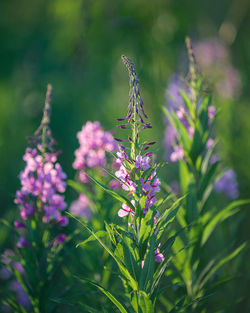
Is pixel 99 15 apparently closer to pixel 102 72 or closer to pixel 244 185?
pixel 102 72

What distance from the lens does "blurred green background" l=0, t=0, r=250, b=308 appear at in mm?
4598

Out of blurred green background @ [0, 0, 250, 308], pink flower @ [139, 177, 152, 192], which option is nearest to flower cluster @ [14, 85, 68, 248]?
pink flower @ [139, 177, 152, 192]

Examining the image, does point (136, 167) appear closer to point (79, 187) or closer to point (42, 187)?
point (42, 187)

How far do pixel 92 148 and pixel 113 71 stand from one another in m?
5.89

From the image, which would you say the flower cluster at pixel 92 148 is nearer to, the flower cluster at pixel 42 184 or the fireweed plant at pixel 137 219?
the flower cluster at pixel 42 184

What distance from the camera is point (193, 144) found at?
1.99 m

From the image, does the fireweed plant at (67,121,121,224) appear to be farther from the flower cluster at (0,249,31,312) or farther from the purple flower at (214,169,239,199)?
the purple flower at (214,169,239,199)

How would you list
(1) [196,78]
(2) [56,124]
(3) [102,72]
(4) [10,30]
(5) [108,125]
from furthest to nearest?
1. (4) [10,30]
2. (3) [102,72]
3. (2) [56,124]
4. (5) [108,125]
5. (1) [196,78]

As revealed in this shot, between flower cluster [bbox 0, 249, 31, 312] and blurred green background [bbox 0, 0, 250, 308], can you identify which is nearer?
flower cluster [bbox 0, 249, 31, 312]

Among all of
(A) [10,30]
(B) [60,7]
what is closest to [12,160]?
(B) [60,7]

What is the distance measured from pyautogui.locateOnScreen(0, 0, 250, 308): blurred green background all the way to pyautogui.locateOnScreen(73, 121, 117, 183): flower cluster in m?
2.00

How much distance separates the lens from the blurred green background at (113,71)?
460cm

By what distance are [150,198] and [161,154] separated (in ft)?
9.99

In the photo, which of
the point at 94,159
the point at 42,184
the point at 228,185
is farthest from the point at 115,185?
the point at 228,185
